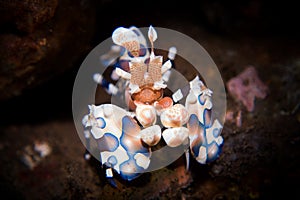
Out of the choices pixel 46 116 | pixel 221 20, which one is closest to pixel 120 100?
pixel 46 116

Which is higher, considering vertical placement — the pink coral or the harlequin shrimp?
the harlequin shrimp

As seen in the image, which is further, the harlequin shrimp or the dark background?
the dark background

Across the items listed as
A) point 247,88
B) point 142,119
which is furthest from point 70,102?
point 247,88

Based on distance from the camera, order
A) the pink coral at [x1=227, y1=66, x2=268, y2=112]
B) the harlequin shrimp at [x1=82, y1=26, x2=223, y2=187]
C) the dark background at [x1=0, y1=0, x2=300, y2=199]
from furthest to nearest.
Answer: the pink coral at [x1=227, y1=66, x2=268, y2=112], the dark background at [x1=0, y1=0, x2=300, y2=199], the harlequin shrimp at [x1=82, y1=26, x2=223, y2=187]

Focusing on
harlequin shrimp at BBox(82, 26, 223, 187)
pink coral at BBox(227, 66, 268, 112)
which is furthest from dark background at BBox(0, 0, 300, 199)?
harlequin shrimp at BBox(82, 26, 223, 187)

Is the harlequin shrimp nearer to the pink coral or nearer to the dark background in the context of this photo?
the dark background

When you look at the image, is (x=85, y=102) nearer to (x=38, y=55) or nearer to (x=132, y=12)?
(x=38, y=55)

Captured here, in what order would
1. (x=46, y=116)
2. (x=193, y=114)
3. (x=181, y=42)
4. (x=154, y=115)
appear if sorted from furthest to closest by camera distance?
(x=46, y=116) < (x=181, y=42) < (x=193, y=114) < (x=154, y=115)
